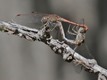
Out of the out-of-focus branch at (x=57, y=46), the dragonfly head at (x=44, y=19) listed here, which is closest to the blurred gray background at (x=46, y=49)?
the dragonfly head at (x=44, y=19)

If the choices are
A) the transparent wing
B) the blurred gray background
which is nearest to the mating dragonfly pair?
the transparent wing

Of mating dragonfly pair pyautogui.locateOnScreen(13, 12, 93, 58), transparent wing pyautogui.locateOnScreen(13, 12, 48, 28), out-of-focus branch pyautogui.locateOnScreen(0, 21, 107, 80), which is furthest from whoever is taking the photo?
transparent wing pyautogui.locateOnScreen(13, 12, 48, 28)

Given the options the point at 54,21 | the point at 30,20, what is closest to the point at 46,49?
the point at 30,20

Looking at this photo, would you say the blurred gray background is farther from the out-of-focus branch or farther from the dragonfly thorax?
the out-of-focus branch

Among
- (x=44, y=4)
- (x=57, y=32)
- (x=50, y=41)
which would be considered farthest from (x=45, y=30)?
(x=44, y=4)

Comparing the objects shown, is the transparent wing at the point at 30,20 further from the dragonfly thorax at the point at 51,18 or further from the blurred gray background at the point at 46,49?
the blurred gray background at the point at 46,49

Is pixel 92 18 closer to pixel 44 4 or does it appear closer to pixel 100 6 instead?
pixel 100 6

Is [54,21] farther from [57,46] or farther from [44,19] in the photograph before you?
[57,46]
